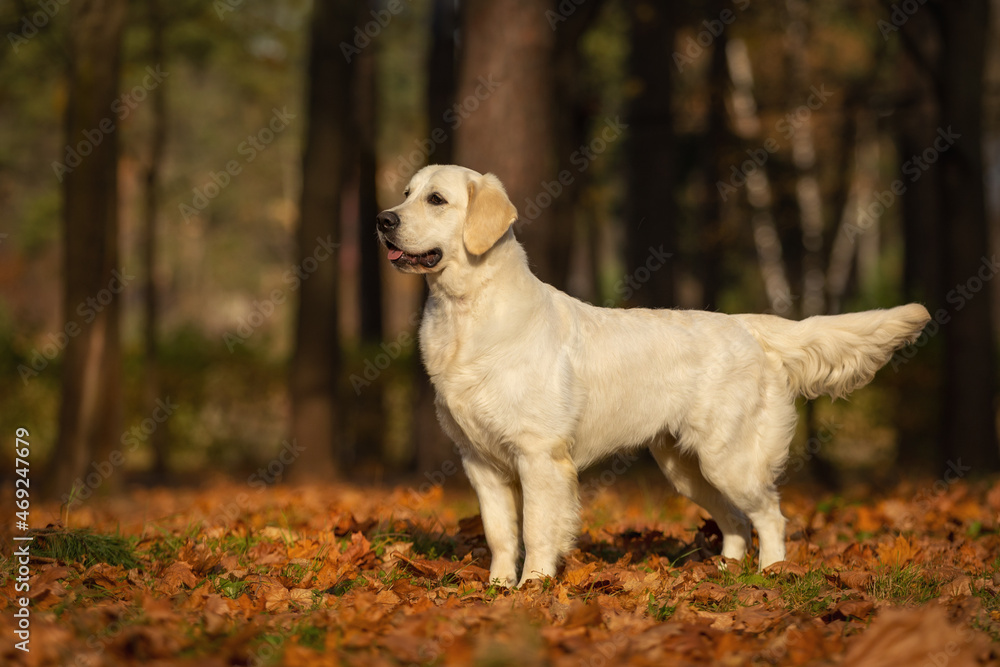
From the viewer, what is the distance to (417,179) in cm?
496

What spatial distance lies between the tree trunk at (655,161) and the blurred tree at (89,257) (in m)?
8.14

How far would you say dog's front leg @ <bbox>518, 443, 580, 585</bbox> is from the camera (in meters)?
4.61

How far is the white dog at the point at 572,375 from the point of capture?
4.64 metres

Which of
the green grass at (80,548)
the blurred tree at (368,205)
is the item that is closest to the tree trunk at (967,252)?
the green grass at (80,548)

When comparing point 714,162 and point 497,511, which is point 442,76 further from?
point 497,511

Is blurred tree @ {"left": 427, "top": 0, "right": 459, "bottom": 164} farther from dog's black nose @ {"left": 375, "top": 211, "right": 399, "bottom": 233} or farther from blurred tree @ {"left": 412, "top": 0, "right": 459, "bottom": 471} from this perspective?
dog's black nose @ {"left": 375, "top": 211, "right": 399, "bottom": 233}

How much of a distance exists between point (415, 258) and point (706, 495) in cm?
222

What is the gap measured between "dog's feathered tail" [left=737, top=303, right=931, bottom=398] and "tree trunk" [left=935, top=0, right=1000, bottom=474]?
4.94m

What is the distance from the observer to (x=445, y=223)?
4.77 m

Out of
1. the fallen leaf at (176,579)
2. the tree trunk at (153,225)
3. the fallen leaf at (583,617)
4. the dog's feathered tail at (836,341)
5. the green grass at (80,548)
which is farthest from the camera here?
the tree trunk at (153,225)

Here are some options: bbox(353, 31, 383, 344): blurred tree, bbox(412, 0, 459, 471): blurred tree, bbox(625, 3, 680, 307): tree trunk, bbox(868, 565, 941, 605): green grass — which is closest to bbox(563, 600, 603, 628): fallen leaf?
bbox(868, 565, 941, 605): green grass

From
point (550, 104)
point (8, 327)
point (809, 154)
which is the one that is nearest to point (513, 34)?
point (550, 104)

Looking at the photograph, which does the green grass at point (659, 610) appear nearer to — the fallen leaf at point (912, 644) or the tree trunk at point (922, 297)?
the fallen leaf at point (912, 644)

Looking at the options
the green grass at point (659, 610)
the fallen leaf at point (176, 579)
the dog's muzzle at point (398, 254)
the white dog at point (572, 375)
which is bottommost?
the fallen leaf at point (176, 579)
